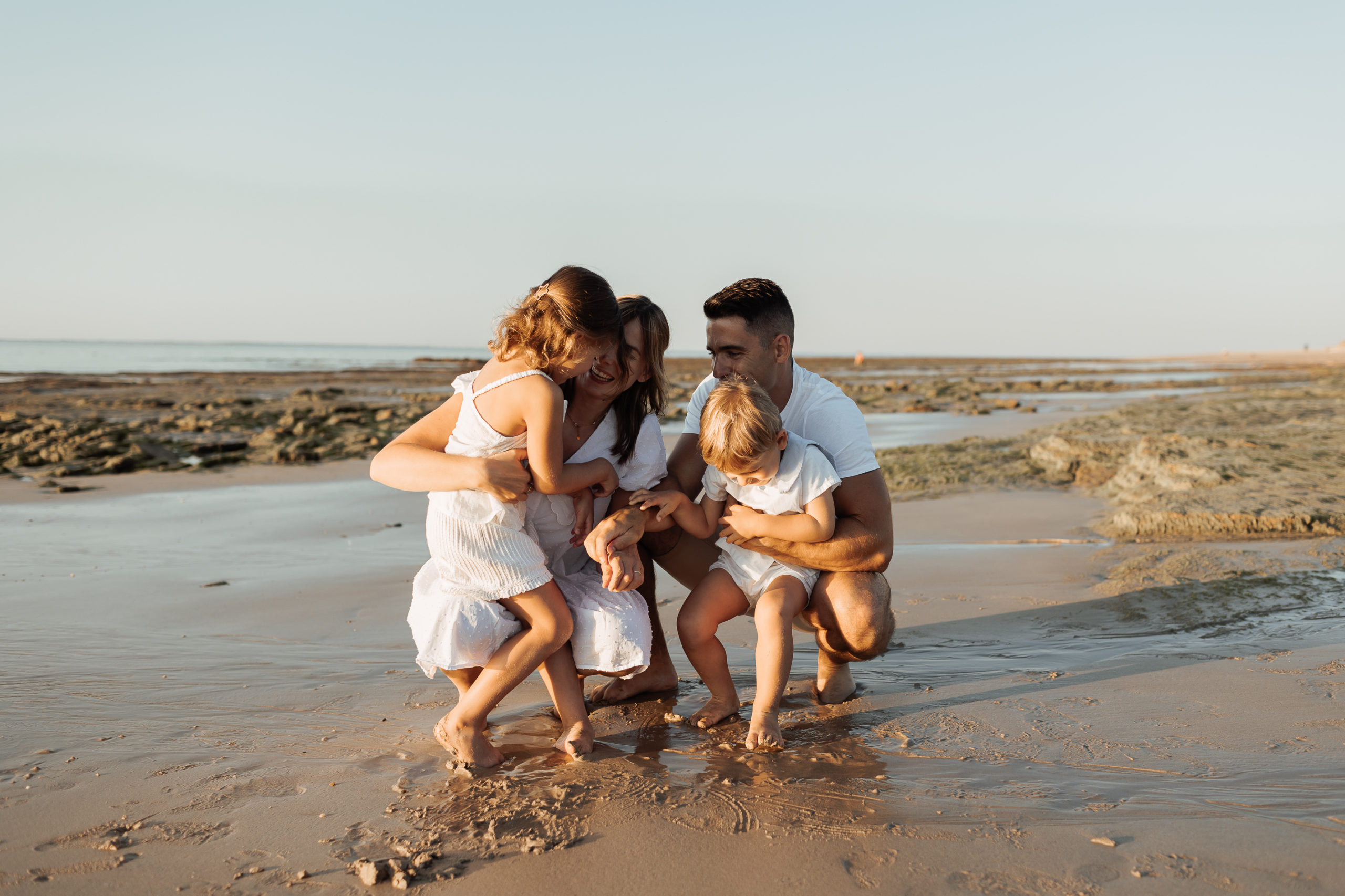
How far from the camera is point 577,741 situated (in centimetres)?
268

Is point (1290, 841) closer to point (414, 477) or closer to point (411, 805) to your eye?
point (411, 805)

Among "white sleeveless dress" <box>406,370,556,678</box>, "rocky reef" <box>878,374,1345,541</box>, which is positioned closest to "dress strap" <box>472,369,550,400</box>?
"white sleeveless dress" <box>406,370,556,678</box>

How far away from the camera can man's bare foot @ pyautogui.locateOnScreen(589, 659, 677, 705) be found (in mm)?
3228

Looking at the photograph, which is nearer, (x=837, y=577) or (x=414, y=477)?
(x=414, y=477)

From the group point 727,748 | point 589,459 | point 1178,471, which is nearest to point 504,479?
point 589,459

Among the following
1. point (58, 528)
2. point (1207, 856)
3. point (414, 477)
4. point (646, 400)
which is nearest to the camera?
point (1207, 856)

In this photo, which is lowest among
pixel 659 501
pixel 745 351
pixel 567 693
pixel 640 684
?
pixel 640 684

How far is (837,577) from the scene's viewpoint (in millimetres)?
3131

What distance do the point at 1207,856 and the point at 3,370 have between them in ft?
134

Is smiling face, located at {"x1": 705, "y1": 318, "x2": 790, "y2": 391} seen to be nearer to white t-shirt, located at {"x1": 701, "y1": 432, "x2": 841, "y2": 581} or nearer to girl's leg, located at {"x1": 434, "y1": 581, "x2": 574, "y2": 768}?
white t-shirt, located at {"x1": 701, "y1": 432, "x2": 841, "y2": 581}

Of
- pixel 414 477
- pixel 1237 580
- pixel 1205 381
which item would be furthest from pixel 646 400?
pixel 1205 381

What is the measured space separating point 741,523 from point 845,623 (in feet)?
1.63

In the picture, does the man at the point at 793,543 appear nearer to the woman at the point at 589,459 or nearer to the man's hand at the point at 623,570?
the man's hand at the point at 623,570

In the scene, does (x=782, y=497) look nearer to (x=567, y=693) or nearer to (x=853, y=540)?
(x=853, y=540)
